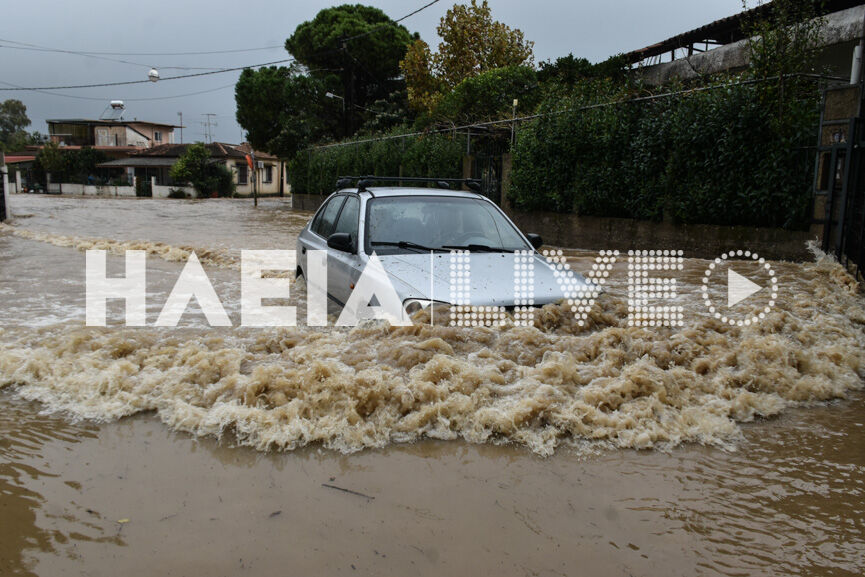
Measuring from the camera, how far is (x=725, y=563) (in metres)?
2.53

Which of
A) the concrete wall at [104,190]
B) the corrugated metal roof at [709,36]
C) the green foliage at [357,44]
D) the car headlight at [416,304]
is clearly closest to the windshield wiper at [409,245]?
the car headlight at [416,304]

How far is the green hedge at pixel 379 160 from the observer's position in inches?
674

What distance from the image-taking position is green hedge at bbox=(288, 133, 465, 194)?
17109 mm

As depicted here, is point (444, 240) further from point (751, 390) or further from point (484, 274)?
point (751, 390)

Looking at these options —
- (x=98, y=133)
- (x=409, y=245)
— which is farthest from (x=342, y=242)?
(x=98, y=133)

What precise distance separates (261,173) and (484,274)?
56125 millimetres

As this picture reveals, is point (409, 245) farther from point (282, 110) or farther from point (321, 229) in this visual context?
point (282, 110)

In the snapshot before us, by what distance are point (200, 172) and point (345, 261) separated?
47.8 meters

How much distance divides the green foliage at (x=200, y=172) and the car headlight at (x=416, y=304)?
47991 millimetres

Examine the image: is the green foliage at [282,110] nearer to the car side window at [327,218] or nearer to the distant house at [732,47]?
the distant house at [732,47]

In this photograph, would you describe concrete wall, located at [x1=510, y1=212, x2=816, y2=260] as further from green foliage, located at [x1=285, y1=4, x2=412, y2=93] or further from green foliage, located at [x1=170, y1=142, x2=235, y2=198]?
green foliage, located at [x1=170, y1=142, x2=235, y2=198]

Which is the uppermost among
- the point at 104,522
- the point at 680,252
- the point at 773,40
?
the point at 773,40

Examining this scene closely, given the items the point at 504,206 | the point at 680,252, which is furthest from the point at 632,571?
the point at 504,206

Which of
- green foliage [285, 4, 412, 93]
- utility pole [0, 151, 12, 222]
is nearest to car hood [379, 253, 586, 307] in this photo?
utility pole [0, 151, 12, 222]
